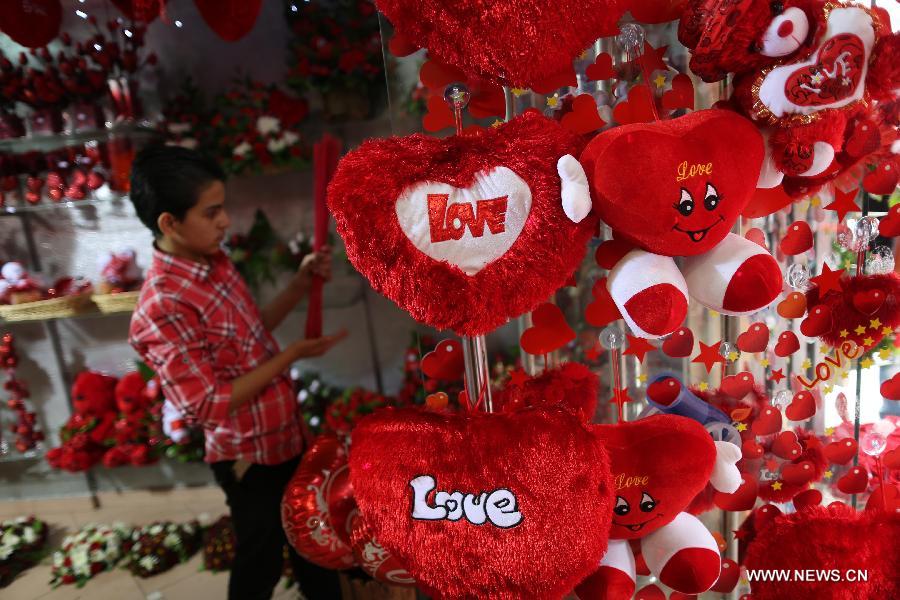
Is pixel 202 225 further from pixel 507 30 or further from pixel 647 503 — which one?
pixel 647 503

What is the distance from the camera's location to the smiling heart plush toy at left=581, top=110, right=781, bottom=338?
424 mm

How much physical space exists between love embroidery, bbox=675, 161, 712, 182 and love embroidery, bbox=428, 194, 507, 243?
143mm

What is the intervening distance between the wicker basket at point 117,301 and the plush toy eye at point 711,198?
1897 millimetres

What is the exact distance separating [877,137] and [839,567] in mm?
508

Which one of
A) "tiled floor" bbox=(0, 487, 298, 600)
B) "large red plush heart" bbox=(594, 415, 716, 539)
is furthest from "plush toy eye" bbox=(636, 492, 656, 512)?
"tiled floor" bbox=(0, 487, 298, 600)

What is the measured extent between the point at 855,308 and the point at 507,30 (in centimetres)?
52

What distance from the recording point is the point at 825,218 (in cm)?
61

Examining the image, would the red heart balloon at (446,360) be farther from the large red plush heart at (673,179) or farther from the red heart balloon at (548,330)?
the large red plush heart at (673,179)

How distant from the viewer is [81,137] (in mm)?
1871

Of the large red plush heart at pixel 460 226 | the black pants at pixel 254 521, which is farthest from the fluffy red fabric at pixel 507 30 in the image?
the black pants at pixel 254 521

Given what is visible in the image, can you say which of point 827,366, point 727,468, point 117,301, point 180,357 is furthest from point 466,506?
point 117,301

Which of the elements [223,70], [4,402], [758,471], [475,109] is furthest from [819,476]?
[4,402]

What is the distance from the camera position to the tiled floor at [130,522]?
1.75 m

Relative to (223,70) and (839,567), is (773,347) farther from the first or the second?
(223,70)
